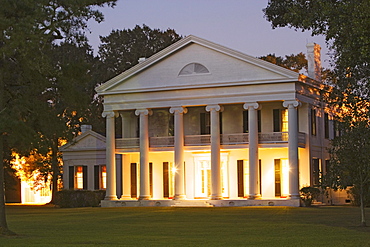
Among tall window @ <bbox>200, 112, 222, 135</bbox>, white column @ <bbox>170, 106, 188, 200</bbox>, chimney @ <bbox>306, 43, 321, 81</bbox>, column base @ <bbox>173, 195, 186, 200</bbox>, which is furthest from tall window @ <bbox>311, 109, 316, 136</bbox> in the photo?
column base @ <bbox>173, 195, 186, 200</bbox>

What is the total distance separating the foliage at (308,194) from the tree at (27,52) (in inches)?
842

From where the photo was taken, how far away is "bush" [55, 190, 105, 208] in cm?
5034

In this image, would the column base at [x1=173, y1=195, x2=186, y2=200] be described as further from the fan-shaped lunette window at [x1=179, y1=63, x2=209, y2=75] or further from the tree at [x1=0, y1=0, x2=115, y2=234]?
the tree at [x1=0, y1=0, x2=115, y2=234]

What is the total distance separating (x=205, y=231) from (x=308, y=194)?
19.5 m

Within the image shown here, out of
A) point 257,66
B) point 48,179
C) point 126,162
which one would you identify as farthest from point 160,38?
point 257,66

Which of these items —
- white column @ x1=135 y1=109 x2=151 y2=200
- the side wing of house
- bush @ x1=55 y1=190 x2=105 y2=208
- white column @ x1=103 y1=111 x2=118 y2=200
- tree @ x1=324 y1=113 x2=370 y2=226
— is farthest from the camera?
the side wing of house

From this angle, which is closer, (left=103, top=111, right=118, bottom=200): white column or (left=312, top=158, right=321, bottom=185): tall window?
(left=312, top=158, right=321, bottom=185): tall window

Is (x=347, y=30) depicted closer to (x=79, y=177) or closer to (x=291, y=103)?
(x=291, y=103)

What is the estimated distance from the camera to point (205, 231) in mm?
25281

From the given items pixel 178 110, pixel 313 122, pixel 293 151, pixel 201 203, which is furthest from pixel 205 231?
pixel 313 122

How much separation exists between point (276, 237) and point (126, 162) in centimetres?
2960

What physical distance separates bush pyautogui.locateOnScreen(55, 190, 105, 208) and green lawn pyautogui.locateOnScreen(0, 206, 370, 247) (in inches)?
618

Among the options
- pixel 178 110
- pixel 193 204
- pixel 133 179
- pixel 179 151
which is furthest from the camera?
pixel 133 179

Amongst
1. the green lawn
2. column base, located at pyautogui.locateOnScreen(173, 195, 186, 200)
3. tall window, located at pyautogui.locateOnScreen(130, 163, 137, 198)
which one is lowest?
the green lawn
